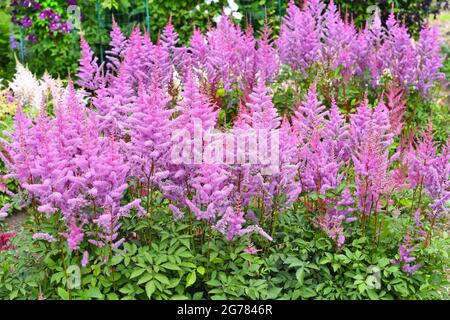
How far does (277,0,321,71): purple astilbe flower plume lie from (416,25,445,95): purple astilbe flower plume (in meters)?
1.12

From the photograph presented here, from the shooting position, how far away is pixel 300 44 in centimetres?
676

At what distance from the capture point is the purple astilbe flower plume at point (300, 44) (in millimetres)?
6719

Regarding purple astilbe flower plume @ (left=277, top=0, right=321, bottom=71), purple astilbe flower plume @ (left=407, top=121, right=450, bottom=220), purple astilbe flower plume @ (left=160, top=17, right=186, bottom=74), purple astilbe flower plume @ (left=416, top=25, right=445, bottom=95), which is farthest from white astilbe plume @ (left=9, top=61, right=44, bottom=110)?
purple astilbe flower plume @ (left=407, top=121, right=450, bottom=220)

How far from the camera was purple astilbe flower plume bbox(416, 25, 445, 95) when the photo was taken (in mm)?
6906

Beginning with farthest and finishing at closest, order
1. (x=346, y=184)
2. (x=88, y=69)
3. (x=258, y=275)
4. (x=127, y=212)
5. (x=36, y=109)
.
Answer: (x=36, y=109), (x=88, y=69), (x=346, y=184), (x=258, y=275), (x=127, y=212)

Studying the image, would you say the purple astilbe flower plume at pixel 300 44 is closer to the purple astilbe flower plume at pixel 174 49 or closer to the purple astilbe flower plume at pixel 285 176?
the purple astilbe flower plume at pixel 174 49

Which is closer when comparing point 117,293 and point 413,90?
point 117,293

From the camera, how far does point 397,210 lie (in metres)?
4.30

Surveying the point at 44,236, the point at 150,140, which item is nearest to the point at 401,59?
the point at 150,140

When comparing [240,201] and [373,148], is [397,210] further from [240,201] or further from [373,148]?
[240,201]

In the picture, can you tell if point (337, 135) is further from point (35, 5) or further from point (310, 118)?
point (35, 5)

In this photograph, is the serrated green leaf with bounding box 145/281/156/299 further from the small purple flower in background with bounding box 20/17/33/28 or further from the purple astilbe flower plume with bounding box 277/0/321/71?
the small purple flower in background with bounding box 20/17/33/28

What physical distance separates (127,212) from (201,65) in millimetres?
3041

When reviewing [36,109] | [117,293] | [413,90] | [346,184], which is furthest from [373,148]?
[36,109]
